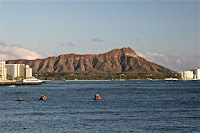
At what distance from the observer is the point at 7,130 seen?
48.0m

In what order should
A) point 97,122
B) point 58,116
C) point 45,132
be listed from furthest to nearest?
point 58,116 < point 97,122 < point 45,132

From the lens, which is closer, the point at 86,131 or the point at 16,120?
the point at 86,131

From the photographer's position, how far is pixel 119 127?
49844mm

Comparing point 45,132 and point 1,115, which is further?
point 1,115

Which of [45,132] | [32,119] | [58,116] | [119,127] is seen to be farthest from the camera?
[58,116]

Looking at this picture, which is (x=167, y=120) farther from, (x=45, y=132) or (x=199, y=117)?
(x=45, y=132)

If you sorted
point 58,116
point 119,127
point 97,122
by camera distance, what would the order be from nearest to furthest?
1. point 119,127
2. point 97,122
3. point 58,116

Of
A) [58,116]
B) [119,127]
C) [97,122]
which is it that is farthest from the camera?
[58,116]

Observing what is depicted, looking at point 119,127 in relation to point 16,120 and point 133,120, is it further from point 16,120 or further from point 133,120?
point 16,120

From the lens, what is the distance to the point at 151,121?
181 feet

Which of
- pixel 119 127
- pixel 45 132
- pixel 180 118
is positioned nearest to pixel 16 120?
pixel 45 132

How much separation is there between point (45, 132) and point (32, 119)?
12.1 m

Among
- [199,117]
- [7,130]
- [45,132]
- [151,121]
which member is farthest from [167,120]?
[7,130]

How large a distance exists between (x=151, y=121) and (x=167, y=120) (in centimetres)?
289
